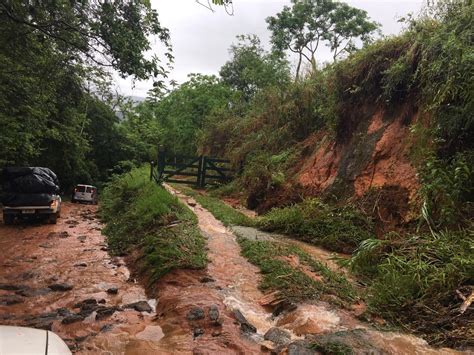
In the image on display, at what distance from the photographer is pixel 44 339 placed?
7.61 ft

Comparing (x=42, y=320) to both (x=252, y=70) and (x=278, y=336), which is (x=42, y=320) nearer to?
(x=278, y=336)

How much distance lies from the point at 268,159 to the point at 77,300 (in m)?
11.5

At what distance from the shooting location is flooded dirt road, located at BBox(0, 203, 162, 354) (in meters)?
4.95

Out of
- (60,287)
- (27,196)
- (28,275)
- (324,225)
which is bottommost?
(28,275)

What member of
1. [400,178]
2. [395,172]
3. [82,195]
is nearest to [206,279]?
[400,178]

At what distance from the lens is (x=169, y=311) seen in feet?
18.5

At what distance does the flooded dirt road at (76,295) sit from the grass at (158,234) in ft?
1.72

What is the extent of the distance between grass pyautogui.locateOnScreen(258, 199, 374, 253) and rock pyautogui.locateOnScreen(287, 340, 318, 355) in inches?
182

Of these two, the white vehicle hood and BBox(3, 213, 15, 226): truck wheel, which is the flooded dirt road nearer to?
BBox(3, 213, 15, 226): truck wheel

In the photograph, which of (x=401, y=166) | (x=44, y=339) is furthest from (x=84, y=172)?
(x=44, y=339)

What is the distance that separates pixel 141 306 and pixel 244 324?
191cm

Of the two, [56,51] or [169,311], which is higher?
[56,51]

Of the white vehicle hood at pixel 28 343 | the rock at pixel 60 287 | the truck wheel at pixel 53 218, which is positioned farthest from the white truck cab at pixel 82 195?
the white vehicle hood at pixel 28 343

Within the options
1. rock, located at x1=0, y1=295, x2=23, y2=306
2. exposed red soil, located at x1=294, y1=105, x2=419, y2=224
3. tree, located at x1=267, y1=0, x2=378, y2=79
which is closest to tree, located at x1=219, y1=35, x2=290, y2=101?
tree, located at x1=267, y1=0, x2=378, y2=79
